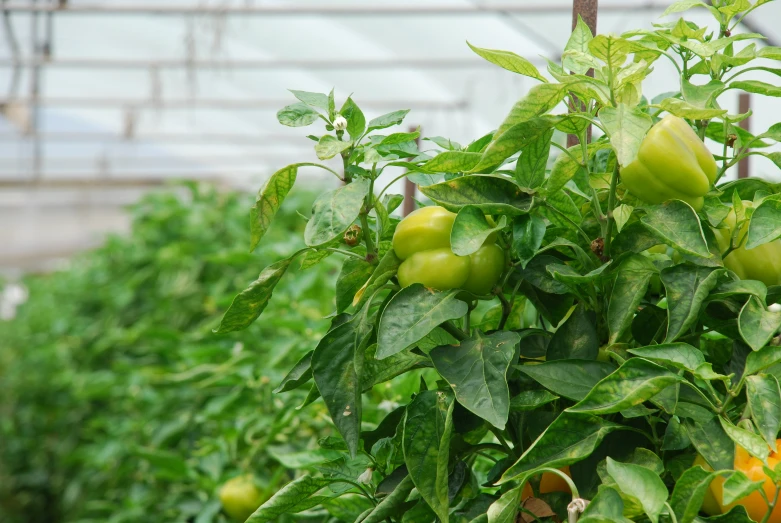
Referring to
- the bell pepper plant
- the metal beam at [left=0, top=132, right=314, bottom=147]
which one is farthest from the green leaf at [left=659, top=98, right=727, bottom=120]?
the metal beam at [left=0, top=132, right=314, bottom=147]

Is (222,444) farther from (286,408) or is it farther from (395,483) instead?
(395,483)

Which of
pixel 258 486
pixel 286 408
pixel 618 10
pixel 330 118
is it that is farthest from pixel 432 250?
pixel 618 10

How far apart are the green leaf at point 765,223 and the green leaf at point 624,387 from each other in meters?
0.10

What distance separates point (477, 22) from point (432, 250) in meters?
4.63

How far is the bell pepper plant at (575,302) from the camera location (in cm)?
50

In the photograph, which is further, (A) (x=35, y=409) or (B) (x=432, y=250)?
(A) (x=35, y=409)

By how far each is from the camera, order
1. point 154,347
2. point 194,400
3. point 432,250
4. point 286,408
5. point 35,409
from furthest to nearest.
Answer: point 35,409 → point 154,347 → point 194,400 → point 286,408 → point 432,250

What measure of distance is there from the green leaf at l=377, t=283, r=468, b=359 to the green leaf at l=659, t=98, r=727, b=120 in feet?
0.59

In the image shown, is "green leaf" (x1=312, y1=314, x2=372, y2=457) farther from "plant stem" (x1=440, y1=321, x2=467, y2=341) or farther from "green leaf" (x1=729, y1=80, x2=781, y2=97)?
"green leaf" (x1=729, y1=80, x2=781, y2=97)

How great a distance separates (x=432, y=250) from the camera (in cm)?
56

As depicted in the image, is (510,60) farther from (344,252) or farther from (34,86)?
(34,86)

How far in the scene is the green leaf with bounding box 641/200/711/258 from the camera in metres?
0.52

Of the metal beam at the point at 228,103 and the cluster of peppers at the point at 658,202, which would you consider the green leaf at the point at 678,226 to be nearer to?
the cluster of peppers at the point at 658,202

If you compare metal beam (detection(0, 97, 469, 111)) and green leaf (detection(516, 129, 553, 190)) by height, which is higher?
green leaf (detection(516, 129, 553, 190))
